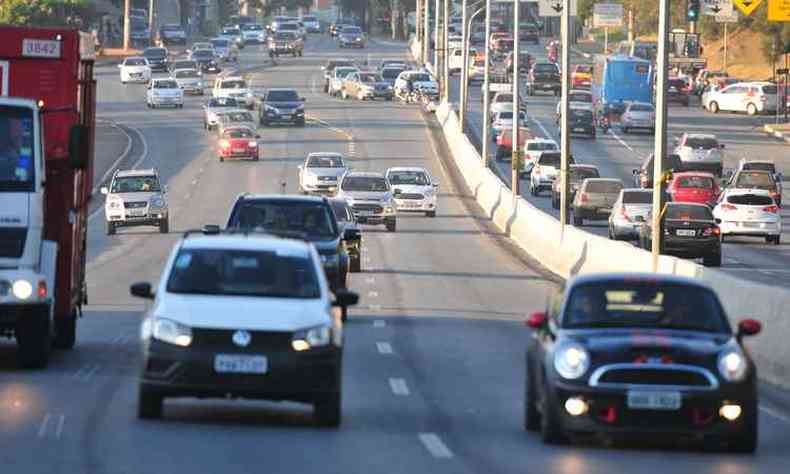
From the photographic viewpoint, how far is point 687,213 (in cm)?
5022

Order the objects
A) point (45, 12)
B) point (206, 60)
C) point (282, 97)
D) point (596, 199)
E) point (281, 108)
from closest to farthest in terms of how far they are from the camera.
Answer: point (596, 199) < point (281, 108) < point (282, 97) < point (206, 60) < point (45, 12)

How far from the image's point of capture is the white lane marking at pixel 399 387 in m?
20.8

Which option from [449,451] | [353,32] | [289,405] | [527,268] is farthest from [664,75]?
[353,32]

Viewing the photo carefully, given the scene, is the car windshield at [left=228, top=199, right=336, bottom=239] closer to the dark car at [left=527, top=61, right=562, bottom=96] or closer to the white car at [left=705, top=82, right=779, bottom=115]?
the white car at [left=705, top=82, right=779, bottom=115]

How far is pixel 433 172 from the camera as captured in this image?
80.5m

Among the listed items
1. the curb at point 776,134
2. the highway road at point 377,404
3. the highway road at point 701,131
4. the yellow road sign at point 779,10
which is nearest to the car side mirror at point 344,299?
the highway road at point 377,404

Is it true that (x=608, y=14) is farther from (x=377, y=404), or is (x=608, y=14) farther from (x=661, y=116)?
(x=377, y=404)

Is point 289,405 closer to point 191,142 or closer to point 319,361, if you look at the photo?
point 319,361

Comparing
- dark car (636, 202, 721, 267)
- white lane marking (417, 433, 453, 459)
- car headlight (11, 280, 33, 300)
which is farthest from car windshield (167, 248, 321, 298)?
dark car (636, 202, 721, 267)

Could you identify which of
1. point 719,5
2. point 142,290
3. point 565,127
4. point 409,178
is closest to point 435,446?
point 142,290

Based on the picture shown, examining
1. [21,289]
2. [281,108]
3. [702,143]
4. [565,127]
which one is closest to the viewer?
[21,289]

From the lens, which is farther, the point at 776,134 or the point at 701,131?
the point at 701,131

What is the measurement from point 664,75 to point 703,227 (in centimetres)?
1066

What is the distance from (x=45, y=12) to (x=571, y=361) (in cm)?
12637
